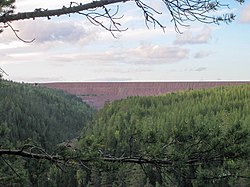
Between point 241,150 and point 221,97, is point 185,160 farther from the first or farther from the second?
point 221,97

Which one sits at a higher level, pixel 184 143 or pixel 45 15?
pixel 45 15

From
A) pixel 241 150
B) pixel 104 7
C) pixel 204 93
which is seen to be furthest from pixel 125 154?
pixel 204 93

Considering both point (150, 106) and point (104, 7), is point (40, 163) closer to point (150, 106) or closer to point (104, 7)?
point (104, 7)

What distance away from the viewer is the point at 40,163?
5637 millimetres

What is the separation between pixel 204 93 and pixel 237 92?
8.17 meters

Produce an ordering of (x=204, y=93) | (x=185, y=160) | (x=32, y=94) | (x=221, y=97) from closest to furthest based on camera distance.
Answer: (x=185, y=160), (x=221, y=97), (x=204, y=93), (x=32, y=94)

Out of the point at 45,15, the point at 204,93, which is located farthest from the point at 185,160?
the point at 204,93

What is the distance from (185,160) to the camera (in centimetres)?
524

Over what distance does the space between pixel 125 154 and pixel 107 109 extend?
4074 inches

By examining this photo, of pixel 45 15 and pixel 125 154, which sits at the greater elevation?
pixel 45 15

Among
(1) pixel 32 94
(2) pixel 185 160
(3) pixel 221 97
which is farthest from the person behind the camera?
(1) pixel 32 94

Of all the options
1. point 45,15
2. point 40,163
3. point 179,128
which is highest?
point 45,15

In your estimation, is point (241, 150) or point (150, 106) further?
point (150, 106)

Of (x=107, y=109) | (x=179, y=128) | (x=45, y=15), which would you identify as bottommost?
(x=107, y=109)
